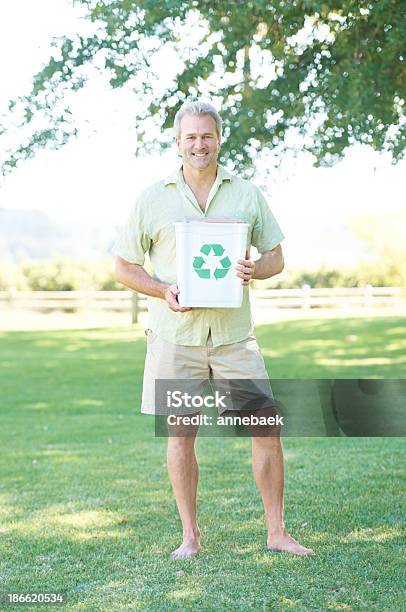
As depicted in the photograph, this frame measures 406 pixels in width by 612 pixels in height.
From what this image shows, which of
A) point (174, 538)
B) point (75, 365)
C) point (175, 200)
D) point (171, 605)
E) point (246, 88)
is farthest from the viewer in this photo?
point (75, 365)

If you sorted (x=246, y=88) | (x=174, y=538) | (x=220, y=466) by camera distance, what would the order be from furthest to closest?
(x=246, y=88) → (x=220, y=466) → (x=174, y=538)

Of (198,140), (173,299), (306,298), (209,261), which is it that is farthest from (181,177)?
(306,298)

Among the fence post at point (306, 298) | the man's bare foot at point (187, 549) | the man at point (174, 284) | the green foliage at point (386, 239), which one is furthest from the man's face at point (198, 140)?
the green foliage at point (386, 239)

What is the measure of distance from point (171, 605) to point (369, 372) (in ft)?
32.2

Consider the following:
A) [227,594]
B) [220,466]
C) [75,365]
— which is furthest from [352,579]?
[75,365]

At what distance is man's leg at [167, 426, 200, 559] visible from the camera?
4234 millimetres

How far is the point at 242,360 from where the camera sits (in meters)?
4.17

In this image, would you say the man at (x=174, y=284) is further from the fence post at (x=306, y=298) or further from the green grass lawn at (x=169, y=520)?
the fence post at (x=306, y=298)

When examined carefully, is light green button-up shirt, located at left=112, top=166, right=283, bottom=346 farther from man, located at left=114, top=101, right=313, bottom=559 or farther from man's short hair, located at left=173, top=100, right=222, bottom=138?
man's short hair, located at left=173, top=100, right=222, bottom=138

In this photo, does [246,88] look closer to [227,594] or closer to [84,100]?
[84,100]

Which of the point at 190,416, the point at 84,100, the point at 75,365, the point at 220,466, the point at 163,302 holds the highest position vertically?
the point at 84,100

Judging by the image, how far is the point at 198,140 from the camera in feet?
13.3

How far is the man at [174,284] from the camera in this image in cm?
412

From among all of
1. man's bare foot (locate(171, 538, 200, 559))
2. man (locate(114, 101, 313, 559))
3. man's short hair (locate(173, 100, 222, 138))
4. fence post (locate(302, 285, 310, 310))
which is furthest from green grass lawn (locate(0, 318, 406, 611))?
fence post (locate(302, 285, 310, 310))
